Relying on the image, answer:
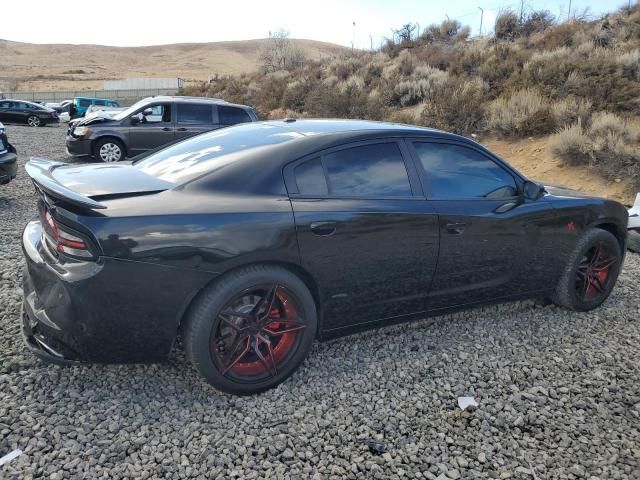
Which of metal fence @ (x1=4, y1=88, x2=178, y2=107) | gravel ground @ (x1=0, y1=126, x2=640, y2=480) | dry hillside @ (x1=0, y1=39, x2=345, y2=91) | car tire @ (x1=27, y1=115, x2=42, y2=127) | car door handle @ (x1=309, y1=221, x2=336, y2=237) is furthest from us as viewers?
dry hillside @ (x1=0, y1=39, x2=345, y2=91)

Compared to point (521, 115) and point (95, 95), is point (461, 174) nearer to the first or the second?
point (521, 115)

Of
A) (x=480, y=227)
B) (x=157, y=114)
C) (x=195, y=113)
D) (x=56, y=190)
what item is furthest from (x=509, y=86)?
(x=56, y=190)

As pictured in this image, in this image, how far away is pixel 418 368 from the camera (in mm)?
3447

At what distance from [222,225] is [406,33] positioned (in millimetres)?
27682

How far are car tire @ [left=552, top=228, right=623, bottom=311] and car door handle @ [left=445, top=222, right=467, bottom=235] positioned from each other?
4.09 ft

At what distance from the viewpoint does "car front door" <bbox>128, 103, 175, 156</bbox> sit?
1183cm

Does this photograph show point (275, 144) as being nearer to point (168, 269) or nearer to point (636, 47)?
point (168, 269)

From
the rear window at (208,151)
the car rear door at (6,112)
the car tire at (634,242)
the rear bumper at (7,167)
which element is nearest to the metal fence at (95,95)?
the car rear door at (6,112)

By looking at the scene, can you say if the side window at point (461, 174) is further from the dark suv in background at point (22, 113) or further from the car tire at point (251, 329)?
the dark suv in background at point (22, 113)

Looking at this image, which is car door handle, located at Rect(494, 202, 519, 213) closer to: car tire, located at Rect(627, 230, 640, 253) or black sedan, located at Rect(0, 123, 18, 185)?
car tire, located at Rect(627, 230, 640, 253)

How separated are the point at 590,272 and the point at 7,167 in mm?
7345

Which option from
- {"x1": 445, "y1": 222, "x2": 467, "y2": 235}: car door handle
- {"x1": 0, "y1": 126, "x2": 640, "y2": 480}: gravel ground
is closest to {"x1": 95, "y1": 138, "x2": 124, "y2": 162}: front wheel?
{"x1": 0, "y1": 126, "x2": 640, "y2": 480}: gravel ground

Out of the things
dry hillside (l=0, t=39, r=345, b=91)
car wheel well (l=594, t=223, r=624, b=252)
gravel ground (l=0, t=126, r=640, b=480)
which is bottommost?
gravel ground (l=0, t=126, r=640, b=480)

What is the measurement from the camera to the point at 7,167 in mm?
7379
